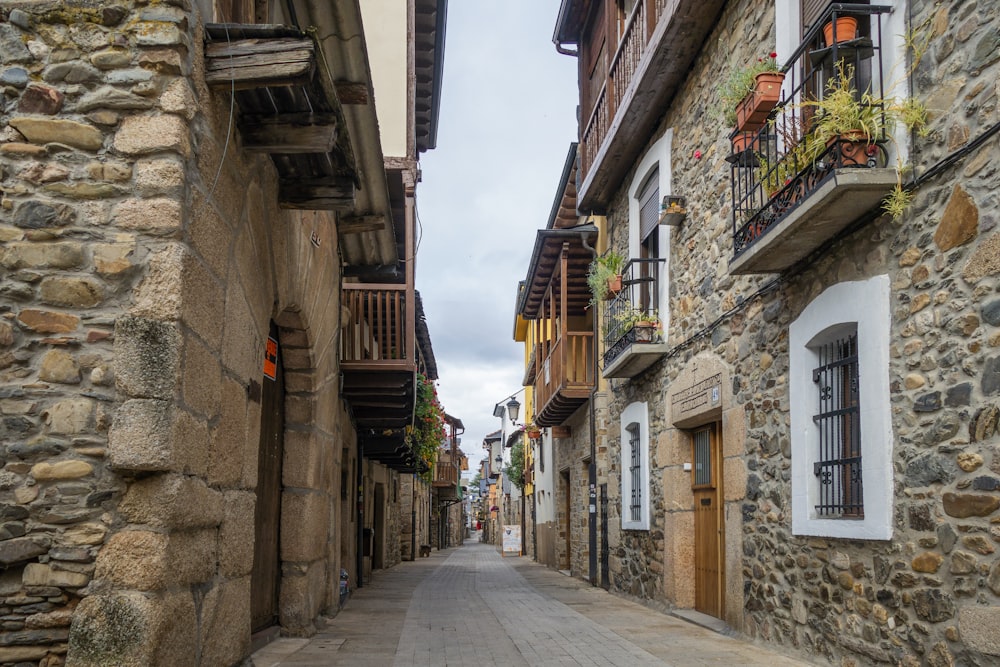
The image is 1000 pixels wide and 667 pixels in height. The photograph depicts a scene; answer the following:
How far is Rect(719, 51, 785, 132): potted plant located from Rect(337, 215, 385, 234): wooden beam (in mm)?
3126

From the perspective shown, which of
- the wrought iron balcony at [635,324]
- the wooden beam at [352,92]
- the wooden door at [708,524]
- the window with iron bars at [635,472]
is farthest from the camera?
the window with iron bars at [635,472]

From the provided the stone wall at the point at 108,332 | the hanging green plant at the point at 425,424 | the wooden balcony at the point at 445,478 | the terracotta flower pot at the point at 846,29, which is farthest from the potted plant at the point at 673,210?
the wooden balcony at the point at 445,478

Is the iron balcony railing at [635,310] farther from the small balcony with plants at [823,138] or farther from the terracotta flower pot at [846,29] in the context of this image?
the terracotta flower pot at [846,29]

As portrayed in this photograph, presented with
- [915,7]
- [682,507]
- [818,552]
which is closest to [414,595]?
[682,507]

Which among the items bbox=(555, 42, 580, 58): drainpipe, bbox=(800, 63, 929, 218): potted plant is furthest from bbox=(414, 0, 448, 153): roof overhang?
bbox=(800, 63, 929, 218): potted plant

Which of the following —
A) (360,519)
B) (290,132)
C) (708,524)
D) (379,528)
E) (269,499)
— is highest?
(290,132)

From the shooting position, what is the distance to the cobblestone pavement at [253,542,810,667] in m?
6.58

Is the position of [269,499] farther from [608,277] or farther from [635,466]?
[635,466]

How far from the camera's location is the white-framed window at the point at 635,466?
35.9 ft

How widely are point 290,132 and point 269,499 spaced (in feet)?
11.1

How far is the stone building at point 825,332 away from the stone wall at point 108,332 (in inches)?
134

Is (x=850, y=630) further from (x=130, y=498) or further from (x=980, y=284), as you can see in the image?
(x=130, y=498)

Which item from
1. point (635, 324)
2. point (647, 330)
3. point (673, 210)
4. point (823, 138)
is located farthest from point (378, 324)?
point (823, 138)

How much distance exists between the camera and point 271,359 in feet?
23.1
